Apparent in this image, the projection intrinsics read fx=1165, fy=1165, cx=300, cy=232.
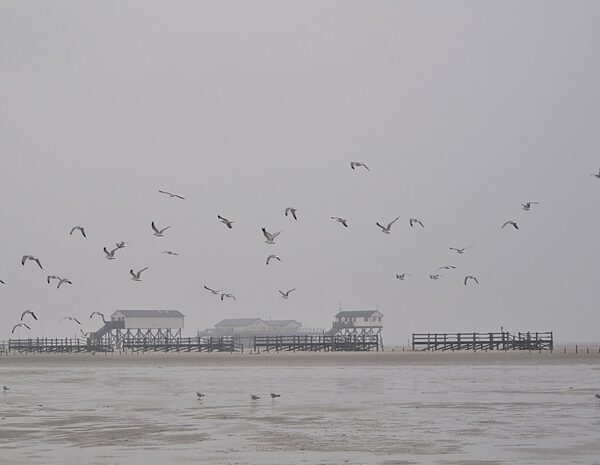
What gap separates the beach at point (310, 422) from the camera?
2386 cm

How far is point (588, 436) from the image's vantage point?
26.0 m

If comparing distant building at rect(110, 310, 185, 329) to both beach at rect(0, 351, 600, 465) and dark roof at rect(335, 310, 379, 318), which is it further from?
beach at rect(0, 351, 600, 465)

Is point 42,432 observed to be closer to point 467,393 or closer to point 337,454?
point 337,454

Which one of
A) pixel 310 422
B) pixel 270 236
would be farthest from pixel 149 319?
pixel 310 422

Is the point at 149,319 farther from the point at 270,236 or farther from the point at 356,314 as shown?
the point at 270,236

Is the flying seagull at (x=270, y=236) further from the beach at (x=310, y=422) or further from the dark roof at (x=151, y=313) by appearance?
the dark roof at (x=151, y=313)

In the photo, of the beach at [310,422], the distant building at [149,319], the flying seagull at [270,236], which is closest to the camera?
the beach at [310,422]

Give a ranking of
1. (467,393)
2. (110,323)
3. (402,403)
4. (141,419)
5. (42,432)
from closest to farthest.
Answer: (42,432) → (141,419) → (402,403) → (467,393) → (110,323)

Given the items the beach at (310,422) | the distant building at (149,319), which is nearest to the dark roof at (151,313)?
the distant building at (149,319)

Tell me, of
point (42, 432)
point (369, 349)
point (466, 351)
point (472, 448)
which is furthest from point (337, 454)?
point (369, 349)

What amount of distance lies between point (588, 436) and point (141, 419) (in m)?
12.5

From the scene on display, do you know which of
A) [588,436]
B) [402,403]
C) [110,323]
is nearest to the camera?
[588,436]

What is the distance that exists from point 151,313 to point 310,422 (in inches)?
4887

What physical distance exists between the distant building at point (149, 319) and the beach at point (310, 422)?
96.2 metres
